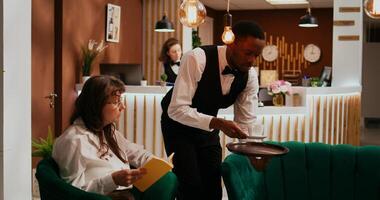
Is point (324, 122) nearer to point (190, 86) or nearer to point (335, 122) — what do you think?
point (335, 122)

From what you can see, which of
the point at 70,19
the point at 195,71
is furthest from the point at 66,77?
the point at 195,71

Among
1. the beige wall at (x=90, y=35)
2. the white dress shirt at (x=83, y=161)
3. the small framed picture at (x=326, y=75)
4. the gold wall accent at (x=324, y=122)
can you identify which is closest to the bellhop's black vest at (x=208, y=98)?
the white dress shirt at (x=83, y=161)

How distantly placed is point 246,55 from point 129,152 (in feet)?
2.65

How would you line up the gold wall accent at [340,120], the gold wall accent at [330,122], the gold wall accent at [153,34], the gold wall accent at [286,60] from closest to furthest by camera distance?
the gold wall accent at [330,122] → the gold wall accent at [340,120] → the gold wall accent at [153,34] → the gold wall accent at [286,60]

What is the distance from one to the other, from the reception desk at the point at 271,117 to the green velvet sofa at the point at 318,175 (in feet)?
7.29

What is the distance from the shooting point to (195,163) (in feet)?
9.73

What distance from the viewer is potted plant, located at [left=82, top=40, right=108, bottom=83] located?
22.4 ft

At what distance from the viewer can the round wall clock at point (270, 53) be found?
1303 centimetres

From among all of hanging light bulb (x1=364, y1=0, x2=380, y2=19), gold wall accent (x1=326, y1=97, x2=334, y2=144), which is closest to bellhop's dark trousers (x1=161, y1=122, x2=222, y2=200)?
hanging light bulb (x1=364, y1=0, x2=380, y2=19)

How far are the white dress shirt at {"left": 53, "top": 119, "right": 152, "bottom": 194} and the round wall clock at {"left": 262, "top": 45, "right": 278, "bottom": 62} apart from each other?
10.6m

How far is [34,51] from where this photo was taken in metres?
5.86

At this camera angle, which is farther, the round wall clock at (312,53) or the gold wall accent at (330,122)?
the round wall clock at (312,53)

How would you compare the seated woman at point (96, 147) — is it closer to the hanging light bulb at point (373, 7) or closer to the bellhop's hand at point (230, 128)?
the bellhop's hand at point (230, 128)

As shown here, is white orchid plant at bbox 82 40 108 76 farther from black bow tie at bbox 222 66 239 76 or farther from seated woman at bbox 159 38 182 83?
black bow tie at bbox 222 66 239 76
